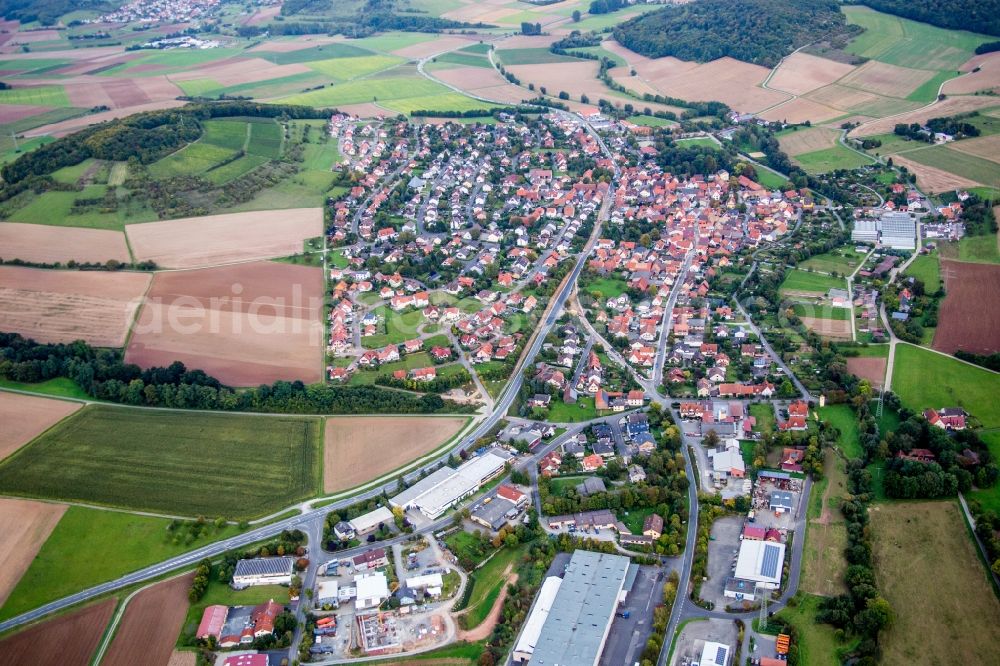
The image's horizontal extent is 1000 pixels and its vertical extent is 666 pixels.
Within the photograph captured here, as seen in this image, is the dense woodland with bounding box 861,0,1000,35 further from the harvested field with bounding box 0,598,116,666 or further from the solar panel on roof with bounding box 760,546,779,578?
the harvested field with bounding box 0,598,116,666

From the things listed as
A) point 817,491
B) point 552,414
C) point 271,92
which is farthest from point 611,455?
point 271,92

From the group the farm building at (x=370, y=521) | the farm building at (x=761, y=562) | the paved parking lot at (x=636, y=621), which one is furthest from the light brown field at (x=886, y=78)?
the farm building at (x=370, y=521)

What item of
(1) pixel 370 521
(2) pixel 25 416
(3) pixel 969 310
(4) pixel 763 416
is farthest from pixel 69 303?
(3) pixel 969 310

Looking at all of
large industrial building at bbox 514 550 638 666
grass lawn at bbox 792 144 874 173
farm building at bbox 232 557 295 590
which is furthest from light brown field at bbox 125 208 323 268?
grass lawn at bbox 792 144 874 173

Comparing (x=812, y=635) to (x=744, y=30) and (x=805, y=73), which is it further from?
(x=744, y=30)

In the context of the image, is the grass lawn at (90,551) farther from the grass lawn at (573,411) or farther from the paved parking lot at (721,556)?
the paved parking lot at (721,556)

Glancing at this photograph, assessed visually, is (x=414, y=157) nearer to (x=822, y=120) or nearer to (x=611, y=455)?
(x=822, y=120)
